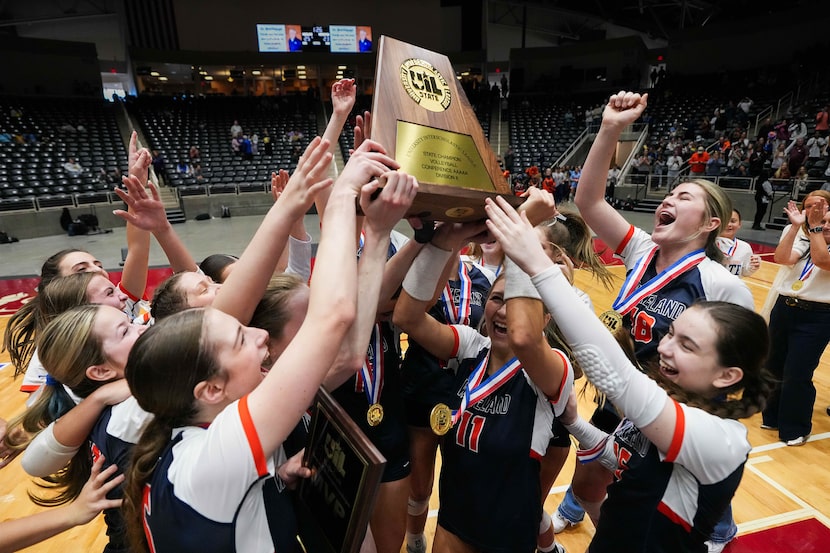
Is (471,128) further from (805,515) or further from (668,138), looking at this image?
(668,138)

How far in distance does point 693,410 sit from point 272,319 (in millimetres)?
1203

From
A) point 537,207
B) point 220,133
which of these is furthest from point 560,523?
point 220,133

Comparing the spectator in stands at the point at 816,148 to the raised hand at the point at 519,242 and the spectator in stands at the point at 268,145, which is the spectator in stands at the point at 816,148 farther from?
the spectator in stands at the point at 268,145

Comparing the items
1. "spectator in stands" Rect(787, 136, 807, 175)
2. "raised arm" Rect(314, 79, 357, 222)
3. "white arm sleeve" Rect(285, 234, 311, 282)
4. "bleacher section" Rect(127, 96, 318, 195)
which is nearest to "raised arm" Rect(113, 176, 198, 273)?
"white arm sleeve" Rect(285, 234, 311, 282)

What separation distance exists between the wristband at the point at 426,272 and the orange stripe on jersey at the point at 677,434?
0.74 meters

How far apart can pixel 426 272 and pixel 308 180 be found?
51 centimetres

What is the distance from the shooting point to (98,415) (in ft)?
4.44

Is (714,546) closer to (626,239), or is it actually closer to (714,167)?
(626,239)

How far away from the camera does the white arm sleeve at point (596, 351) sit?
1099 mm

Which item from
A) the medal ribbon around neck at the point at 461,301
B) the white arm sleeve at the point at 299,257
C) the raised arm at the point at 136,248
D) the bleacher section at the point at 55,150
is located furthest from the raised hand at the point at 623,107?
the bleacher section at the point at 55,150

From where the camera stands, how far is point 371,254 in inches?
43.4

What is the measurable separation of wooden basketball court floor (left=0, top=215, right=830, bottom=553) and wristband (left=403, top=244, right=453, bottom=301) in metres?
1.71

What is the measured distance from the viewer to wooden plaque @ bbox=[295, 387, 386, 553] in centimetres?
86

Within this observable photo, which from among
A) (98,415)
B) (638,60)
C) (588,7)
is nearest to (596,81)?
(638,60)
